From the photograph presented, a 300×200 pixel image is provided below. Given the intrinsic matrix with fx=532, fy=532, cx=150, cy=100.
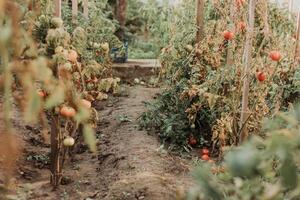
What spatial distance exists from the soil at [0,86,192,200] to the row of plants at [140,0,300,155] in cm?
34

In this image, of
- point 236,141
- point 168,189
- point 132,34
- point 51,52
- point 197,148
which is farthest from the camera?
point 132,34

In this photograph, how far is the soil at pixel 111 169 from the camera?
387 centimetres

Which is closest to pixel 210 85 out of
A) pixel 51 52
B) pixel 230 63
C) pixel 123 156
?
pixel 230 63

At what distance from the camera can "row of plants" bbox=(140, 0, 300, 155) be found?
174 inches

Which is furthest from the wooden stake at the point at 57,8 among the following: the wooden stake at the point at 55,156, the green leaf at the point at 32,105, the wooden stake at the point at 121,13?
the wooden stake at the point at 121,13

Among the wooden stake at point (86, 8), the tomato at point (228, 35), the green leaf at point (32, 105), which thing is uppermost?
the green leaf at point (32, 105)

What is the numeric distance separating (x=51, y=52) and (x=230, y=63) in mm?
1885

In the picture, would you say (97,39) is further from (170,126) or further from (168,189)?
(168,189)

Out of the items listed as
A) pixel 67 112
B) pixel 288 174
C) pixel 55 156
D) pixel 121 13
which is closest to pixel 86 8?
pixel 55 156

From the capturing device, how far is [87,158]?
15.9ft

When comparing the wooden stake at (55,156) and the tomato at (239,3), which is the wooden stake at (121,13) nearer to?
the tomato at (239,3)

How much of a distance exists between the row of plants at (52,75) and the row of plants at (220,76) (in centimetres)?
78

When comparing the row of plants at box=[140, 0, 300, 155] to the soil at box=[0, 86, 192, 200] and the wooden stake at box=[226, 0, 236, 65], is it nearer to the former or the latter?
the wooden stake at box=[226, 0, 236, 65]

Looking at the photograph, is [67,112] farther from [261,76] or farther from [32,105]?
[32,105]
